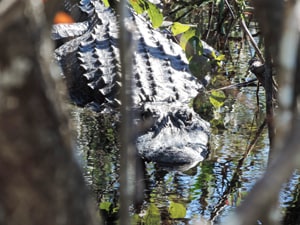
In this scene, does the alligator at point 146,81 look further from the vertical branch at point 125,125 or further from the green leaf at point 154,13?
the vertical branch at point 125,125

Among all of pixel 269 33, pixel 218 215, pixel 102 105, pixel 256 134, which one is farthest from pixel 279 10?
pixel 102 105

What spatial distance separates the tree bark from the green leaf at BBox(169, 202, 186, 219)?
2.38 metres

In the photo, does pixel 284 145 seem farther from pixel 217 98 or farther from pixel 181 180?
pixel 217 98

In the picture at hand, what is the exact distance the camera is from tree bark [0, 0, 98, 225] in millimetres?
755

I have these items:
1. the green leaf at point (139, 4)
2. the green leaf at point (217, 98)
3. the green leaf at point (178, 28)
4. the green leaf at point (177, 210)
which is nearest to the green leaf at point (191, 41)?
the green leaf at point (178, 28)

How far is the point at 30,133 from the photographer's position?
77 cm

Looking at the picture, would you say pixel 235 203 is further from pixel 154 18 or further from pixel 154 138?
pixel 154 138

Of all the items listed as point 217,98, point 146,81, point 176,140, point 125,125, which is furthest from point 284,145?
point 146,81

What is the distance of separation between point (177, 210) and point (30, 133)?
2.51 m

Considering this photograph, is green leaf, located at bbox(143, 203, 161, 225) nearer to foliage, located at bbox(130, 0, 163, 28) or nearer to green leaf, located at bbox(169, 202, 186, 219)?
green leaf, located at bbox(169, 202, 186, 219)

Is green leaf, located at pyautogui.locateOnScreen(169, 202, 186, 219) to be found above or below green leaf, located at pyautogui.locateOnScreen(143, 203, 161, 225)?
above

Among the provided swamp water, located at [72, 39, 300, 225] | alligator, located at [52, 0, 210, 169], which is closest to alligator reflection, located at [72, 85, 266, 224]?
swamp water, located at [72, 39, 300, 225]

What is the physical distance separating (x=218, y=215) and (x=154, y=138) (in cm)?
146

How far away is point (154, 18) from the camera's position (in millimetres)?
3326
